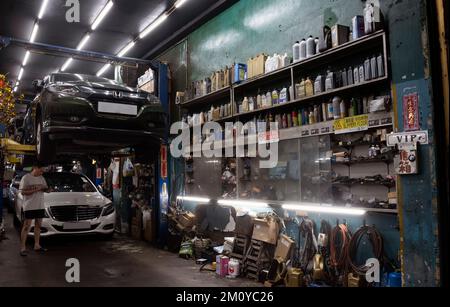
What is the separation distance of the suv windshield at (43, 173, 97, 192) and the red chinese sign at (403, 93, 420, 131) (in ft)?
21.1

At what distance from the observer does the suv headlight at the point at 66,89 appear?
15.9 ft

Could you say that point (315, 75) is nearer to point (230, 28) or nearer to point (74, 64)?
point (230, 28)

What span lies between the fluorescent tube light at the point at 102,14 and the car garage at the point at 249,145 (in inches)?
1.8

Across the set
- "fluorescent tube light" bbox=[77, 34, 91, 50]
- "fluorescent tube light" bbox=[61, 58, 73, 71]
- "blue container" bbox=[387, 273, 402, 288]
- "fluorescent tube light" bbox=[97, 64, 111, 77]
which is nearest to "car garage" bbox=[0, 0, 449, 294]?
"blue container" bbox=[387, 273, 402, 288]

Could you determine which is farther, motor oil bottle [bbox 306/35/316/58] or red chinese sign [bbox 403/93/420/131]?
motor oil bottle [bbox 306/35/316/58]

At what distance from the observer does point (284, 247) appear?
189 inches

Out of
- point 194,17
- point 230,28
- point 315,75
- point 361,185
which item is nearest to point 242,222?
point 361,185

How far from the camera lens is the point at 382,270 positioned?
154 inches

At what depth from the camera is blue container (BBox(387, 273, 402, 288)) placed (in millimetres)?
3553

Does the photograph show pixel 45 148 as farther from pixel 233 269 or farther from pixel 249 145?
pixel 233 269

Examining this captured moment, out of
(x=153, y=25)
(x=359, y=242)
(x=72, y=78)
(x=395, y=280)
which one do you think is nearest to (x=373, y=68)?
(x=359, y=242)
